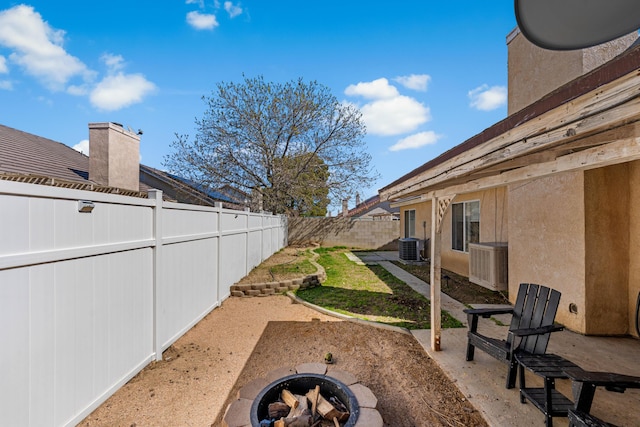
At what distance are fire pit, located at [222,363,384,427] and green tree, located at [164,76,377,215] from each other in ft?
42.2

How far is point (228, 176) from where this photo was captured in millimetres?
15320

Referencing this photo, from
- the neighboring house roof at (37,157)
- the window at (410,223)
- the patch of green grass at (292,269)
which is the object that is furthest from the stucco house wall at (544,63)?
the neighboring house roof at (37,157)

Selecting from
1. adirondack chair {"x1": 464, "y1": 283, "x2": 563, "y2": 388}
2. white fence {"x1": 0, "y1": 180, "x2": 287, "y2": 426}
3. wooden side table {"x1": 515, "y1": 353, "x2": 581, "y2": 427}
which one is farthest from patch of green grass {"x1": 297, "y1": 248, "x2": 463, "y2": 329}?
white fence {"x1": 0, "y1": 180, "x2": 287, "y2": 426}

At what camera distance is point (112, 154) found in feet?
28.1

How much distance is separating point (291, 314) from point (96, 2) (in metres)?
7.73

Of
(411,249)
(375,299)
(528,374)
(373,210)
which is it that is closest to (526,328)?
(528,374)

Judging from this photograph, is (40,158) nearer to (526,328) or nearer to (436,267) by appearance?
(436,267)

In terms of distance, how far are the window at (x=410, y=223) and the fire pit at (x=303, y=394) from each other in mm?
11178

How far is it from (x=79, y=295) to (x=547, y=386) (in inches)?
153

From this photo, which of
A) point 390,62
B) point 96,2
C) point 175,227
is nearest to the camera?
point 175,227

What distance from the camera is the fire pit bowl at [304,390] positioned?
7.24 feet

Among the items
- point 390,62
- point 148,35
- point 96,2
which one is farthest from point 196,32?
point 390,62

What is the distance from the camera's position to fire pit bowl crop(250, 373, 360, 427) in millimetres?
2207

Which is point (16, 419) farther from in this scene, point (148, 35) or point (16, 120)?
point (16, 120)
